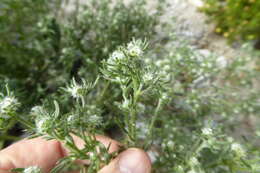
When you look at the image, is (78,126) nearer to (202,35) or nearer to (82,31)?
(82,31)

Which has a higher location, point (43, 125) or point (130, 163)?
point (43, 125)

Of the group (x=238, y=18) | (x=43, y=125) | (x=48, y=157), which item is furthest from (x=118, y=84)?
(x=238, y=18)

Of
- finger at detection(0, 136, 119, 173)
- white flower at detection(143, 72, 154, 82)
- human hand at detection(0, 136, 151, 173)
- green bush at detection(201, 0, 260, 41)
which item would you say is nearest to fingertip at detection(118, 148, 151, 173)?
human hand at detection(0, 136, 151, 173)

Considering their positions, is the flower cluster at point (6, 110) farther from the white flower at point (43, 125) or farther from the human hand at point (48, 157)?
the human hand at point (48, 157)

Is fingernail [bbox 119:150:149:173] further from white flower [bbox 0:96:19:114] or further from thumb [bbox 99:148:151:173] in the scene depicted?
white flower [bbox 0:96:19:114]

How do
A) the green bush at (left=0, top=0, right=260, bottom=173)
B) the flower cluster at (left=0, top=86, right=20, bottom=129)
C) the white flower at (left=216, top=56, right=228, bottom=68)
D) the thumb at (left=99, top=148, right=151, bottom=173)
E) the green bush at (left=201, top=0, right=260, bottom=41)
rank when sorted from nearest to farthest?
1. the flower cluster at (left=0, top=86, right=20, bottom=129)
2. the thumb at (left=99, top=148, right=151, bottom=173)
3. the green bush at (left=0, top=0, right=260, bottom=173)
4. the white flower at (left=216, top=56, right=228, bottom=68)
5. the green bush at (left=201, top=0, right=260, bottom=41)

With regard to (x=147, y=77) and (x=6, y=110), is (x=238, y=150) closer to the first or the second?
(x=147, y=77)
